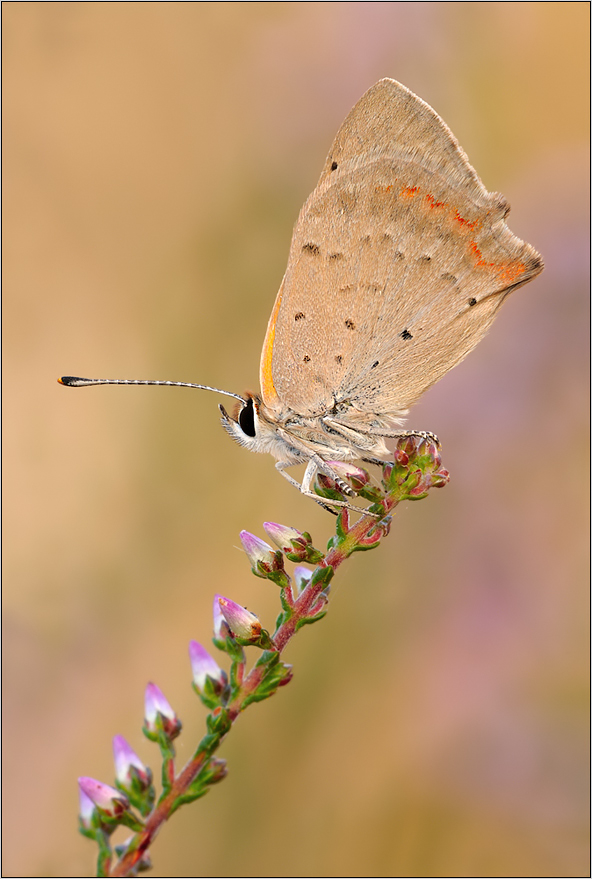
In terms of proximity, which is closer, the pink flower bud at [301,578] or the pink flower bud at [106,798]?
the pink flower bud at [106,798]

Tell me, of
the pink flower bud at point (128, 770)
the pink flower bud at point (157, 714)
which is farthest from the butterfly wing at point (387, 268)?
the pink flower bud at point (128, 770)

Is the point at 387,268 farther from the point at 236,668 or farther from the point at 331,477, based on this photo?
the point at 236,668

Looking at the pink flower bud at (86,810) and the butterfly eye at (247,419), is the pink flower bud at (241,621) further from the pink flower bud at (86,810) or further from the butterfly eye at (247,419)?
the butterfly eye at (247,419)

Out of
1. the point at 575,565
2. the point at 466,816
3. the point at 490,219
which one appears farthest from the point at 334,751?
the point at 490,219

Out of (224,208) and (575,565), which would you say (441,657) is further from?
(224,208)

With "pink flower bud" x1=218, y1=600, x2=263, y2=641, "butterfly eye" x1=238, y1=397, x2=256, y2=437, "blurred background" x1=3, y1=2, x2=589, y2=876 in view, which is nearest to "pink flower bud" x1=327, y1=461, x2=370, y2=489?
"pink flower bud" x1=218, y1=600, x2=263, y2=641
